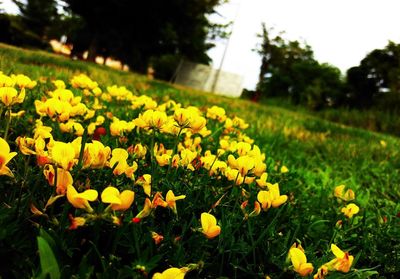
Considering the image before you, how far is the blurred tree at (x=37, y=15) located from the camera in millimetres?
44594

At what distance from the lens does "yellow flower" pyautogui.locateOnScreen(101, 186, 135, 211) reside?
27.8 inches

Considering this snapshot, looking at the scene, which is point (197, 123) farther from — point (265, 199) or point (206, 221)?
point (206, 221)

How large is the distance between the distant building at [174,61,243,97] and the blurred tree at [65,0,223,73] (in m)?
7.57

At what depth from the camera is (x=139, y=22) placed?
22.6 metres

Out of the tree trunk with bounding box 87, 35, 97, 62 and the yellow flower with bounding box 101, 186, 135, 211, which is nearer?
the yellow flower with bounding box 101, 186, 135, 211

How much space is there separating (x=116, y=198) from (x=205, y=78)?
111ft

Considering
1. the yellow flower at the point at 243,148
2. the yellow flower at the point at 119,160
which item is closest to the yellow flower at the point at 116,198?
the yellow flower at the point at 119,160

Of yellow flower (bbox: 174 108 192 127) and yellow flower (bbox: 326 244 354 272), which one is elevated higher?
yellow flower (bbox: 174 108 192 127)

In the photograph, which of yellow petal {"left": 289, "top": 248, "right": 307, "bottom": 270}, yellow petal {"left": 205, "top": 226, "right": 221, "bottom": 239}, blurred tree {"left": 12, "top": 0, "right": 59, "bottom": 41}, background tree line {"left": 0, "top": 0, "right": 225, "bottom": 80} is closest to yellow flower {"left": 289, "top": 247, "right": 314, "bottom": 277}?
yellow petal {"left": 289, "top": 248, "right": 307, "bottom": 270}

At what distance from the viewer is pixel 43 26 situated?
149ft

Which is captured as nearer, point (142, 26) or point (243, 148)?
point (243, 148)

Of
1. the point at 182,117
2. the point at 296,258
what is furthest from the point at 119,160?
the point at 296,258

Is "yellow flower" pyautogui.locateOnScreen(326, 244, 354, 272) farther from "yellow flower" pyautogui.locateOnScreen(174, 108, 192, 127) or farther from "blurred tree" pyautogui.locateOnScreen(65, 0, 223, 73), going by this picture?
"blurred tree" pyautogui.locateOnScreen(65, 0, 223, 73)

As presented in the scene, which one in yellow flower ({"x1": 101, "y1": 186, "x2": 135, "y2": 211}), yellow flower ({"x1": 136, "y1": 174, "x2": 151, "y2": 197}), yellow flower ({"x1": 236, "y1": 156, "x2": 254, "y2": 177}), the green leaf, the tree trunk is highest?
the tree trunk
